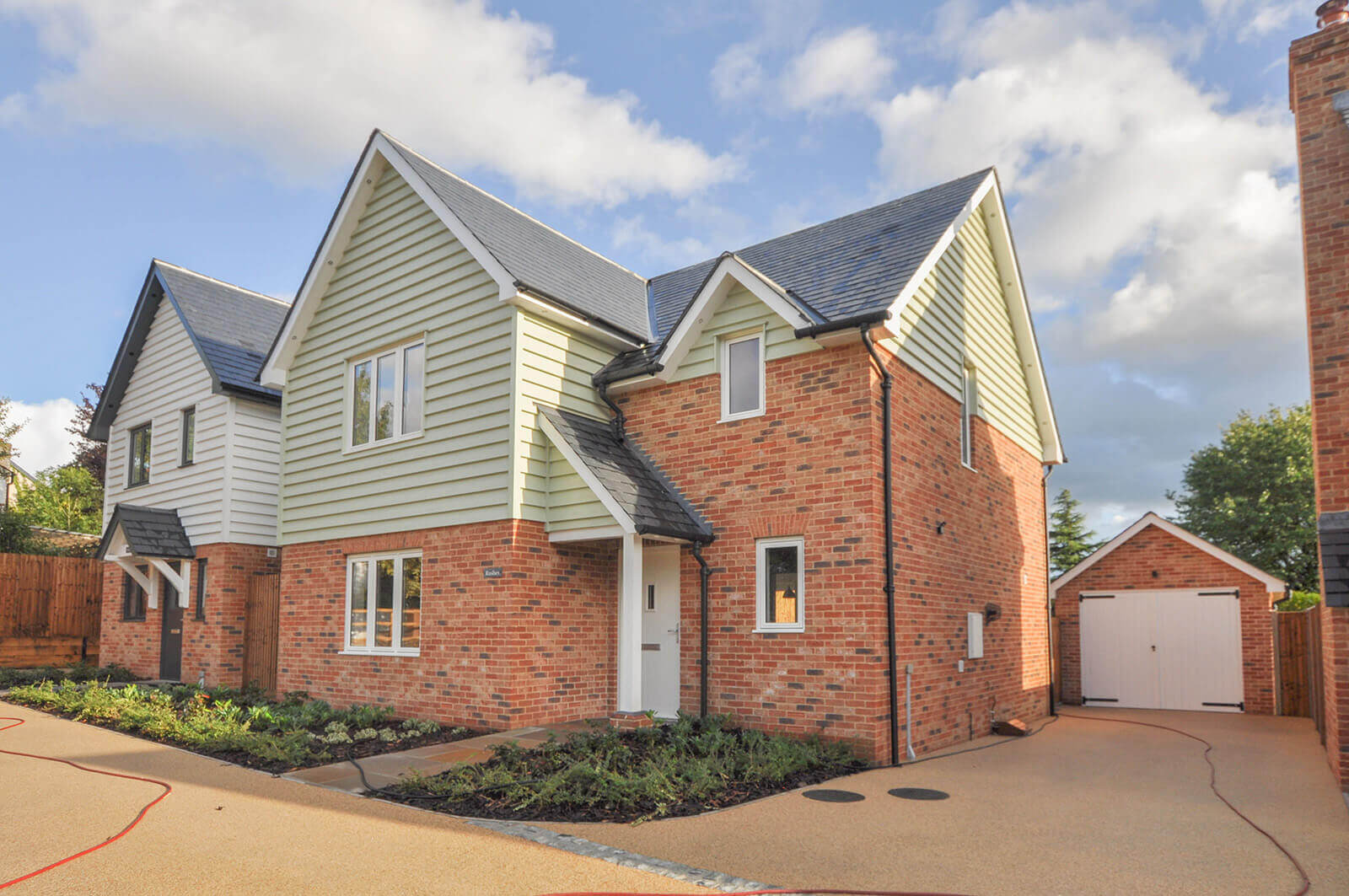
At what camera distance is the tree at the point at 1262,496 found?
109 ft

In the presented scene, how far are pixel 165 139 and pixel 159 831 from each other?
8.99m

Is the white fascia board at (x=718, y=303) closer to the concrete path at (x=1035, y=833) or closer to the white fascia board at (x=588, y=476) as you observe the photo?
the white fascia board at (x=588, y=476)

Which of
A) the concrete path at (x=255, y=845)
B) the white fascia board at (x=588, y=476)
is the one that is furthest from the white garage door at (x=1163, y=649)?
the concrete path at (x=255, y=845)

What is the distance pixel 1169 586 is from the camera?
699 inches

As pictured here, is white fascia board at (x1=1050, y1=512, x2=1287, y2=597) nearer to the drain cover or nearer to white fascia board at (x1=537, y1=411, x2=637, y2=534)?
white fascia board at (x1=537, y1=411, x2=637, y2=534)

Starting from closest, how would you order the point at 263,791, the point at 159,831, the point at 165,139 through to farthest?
the point at 159,831 < the point at 263,791 < the point at 165,139

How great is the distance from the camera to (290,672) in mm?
13945

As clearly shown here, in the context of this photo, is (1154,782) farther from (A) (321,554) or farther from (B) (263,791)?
(A) (321,554)

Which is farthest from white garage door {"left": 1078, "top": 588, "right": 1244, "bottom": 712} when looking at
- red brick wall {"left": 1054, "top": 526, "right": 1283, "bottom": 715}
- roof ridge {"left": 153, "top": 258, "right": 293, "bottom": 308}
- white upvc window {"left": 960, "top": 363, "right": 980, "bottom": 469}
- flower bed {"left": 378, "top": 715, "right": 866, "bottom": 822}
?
roof ridge {"left": 153, "top": 258, "right": 293, "bottom": 308}

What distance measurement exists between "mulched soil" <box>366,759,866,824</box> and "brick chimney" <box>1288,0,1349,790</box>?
200 inches

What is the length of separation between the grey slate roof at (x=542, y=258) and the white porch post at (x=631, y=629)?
11.3 ft

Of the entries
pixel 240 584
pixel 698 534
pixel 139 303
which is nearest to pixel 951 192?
pixel 698 534

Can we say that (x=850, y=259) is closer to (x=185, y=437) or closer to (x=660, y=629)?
(x=660, y=629)

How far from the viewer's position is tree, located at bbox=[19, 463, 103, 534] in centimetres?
3158
